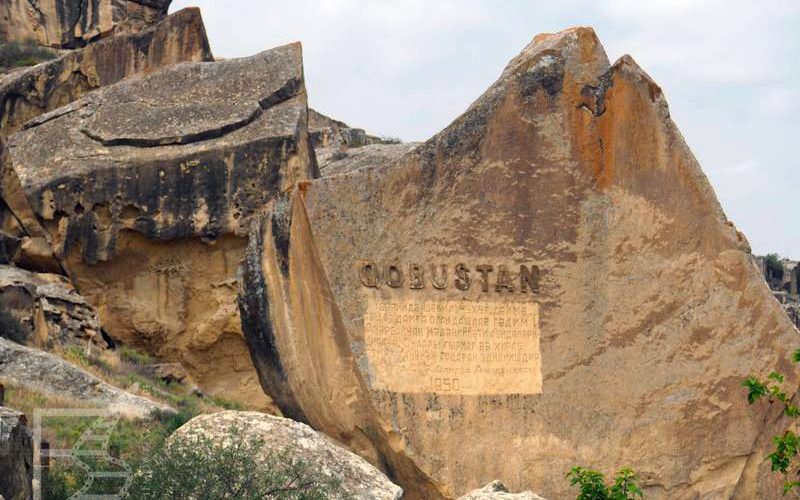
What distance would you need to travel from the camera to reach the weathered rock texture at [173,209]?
19953mm

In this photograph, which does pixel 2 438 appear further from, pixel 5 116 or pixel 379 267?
pixel 5 116

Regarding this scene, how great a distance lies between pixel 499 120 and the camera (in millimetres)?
14766

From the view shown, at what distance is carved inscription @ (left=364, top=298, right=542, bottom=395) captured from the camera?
14352 millimetres

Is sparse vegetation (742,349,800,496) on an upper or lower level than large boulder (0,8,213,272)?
lower

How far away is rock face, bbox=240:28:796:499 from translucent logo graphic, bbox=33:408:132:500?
67.4 inches

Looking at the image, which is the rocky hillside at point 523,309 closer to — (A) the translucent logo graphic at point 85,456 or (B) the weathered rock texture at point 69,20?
(A) the translucent logo graphic at point 85,456

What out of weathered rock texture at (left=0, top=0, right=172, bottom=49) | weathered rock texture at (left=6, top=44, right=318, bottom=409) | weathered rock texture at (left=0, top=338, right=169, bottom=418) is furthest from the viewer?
weathered rock texture at (left=0, top=0, right=172, bottom=49)

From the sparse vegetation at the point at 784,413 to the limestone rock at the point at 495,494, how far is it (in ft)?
6.68

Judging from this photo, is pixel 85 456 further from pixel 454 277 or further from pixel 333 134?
pixel 333 134

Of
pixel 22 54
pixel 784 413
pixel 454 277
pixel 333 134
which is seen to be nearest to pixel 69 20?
pixel 22 54

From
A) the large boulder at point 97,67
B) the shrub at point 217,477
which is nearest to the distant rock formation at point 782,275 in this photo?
the large boulder at point 97,67

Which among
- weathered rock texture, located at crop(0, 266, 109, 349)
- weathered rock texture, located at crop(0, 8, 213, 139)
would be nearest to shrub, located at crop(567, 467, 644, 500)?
weathered rock texture, located at crop(0, 266, 109, 349)

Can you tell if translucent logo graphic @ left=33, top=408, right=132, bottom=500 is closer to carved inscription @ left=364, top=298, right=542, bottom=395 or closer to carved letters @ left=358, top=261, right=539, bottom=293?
carved inscription @ left=364, top=298, right=542, bottom=395

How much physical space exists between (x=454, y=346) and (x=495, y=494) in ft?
6.73
